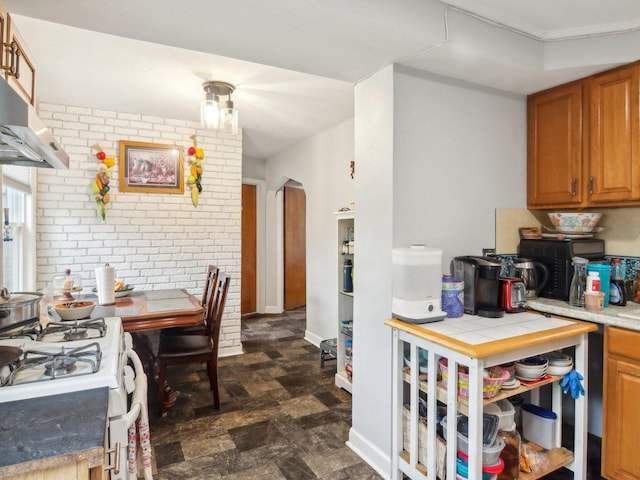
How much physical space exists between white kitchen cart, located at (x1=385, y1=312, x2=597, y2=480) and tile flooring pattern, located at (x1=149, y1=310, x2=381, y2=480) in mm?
395

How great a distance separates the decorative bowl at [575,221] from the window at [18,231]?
3626mm

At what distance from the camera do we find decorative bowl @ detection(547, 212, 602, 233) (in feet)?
7.52

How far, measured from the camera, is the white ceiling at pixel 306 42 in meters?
1.50

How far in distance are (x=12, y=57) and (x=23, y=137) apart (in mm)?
456

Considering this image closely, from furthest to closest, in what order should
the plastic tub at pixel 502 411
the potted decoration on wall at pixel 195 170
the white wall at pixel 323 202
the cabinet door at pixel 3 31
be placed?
the white wall at pixel 323 202 → the potted decoration on wall at pixel 195 170 → the plastic tub at pixel 502 411 → the cabinet door at pixel 3 31

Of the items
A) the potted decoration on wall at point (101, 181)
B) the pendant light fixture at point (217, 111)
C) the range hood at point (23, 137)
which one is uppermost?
the pendant light fixture at point (217, 111)

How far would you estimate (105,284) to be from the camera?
256cm

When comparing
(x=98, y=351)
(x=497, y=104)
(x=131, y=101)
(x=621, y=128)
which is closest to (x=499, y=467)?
(x=98, y=351)

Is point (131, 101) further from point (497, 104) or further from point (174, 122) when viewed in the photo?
point (497, 104)

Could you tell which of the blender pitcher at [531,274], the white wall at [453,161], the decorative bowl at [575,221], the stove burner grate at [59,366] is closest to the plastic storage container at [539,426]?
the blender pitcher at [531,274]

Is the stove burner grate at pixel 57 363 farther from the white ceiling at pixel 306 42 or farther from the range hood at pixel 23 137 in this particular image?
the white ceiling at pixel 306 42

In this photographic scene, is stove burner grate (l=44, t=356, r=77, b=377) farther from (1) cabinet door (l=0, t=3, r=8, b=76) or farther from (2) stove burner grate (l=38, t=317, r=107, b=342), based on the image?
(1) cabinet door (l=0, t=3, r=8, b=76)

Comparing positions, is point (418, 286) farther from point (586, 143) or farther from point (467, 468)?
point (586, 143)

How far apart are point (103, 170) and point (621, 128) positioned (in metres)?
3.76
